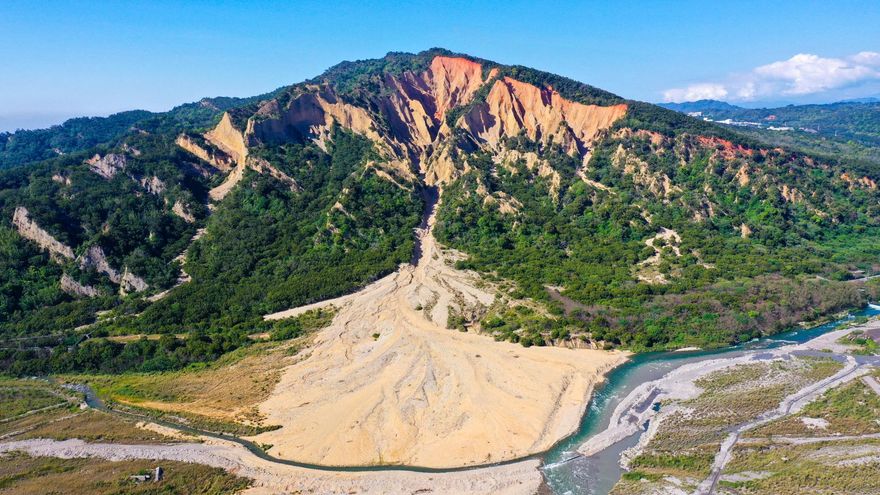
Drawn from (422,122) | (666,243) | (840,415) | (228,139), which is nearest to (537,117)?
(422,122)

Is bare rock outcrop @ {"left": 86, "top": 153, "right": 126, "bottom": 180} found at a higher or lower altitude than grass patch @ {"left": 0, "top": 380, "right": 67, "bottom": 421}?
higher

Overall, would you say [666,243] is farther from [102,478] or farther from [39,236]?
[39,236]

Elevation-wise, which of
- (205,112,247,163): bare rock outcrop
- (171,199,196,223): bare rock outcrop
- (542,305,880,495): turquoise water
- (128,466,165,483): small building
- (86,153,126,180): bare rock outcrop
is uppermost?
(205,112,247,163): bare rock outcrop

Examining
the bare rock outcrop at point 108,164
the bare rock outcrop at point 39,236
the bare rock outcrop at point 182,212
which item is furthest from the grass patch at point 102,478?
the bare rock outcrop at point 108,164

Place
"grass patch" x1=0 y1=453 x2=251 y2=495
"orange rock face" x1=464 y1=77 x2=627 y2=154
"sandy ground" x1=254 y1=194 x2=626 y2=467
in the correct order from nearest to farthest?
"grass patch" x1=0 y1=453 x2=251 y2=495
"sandy ground" x1=254 y1=194 x2=626 y2=467
"orange rock face" x1=464 y1=77 x2=627 y2=154

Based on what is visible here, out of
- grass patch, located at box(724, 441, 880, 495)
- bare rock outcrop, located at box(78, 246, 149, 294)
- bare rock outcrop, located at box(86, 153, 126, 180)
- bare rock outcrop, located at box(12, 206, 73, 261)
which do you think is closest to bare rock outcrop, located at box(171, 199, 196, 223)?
bare rock outcrop, located at box(86, 153, 126, 180)

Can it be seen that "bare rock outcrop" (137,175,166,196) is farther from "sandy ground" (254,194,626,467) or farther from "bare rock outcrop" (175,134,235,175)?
"sandy ground" (254,194,626,467)

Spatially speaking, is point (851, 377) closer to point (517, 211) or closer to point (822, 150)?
point (517, 211)
